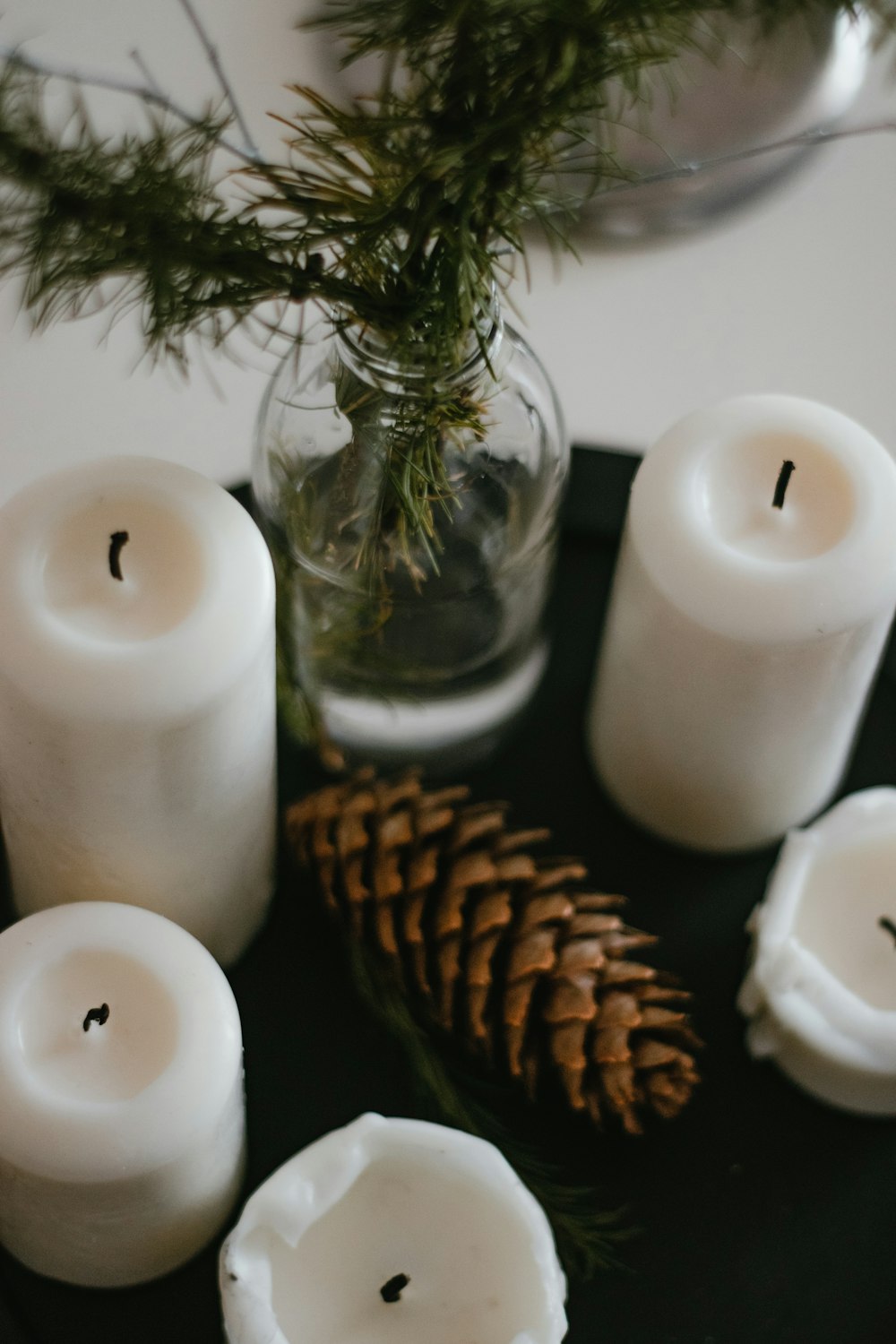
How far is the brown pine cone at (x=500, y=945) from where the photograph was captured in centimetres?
44

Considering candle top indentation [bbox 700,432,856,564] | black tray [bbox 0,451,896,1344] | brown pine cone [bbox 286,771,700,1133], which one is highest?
candle top indentation [bbox 700,432,856,564]

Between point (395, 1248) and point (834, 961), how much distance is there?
0.17 m

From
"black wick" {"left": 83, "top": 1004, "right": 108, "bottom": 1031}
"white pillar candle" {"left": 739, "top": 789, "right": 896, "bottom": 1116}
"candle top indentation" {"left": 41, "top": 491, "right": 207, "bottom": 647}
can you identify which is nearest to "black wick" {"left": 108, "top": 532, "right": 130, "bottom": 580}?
"candle top indentation" {"left": 41, "top": 491, "right": 207, "bottom": 647}

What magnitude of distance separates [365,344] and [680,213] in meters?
0.33

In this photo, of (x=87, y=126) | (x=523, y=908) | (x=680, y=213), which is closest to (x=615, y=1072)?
(x=523, y=908)

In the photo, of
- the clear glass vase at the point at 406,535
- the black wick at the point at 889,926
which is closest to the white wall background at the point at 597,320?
the clear glass vase at the point at 406,535

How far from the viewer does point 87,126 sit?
0.37 metres

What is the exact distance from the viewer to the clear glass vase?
0.42 metres

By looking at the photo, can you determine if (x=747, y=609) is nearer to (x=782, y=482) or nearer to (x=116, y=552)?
(x=782, y=482)

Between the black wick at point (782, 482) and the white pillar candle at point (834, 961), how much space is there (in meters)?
0.10

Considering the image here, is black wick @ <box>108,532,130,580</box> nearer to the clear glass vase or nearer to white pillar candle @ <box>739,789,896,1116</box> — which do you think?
the clear glass vase

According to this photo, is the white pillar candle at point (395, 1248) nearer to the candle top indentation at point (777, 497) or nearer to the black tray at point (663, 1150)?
the black tray at point (663, 1150)

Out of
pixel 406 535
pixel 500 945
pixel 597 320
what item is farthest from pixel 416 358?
pixel 597 320

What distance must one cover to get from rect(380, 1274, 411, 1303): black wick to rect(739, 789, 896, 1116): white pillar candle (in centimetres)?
14
